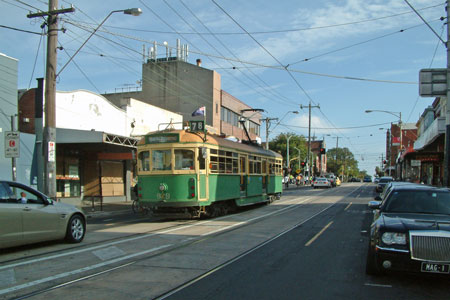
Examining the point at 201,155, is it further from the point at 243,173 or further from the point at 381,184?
the point at 381,184

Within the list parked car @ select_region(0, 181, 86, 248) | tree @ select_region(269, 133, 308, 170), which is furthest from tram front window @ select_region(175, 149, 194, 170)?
tree @ select_region(269, 133, 308, 170)

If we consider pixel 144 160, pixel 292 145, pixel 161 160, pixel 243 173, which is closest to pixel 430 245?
pixel 161 160

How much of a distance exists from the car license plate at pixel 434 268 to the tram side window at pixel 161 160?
389 inches

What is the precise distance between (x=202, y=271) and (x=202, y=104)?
115 feet

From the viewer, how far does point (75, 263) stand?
7.67 metres

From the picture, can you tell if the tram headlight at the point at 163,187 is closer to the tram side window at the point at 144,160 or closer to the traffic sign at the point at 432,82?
the tram side window at the point at 144,160

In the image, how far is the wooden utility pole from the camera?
14617 mm

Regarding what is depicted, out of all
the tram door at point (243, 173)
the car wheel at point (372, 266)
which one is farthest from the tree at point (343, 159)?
the car wheel at point (372, 266)

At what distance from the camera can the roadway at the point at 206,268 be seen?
5.78m

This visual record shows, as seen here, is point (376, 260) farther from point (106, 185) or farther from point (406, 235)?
point (106, 185)

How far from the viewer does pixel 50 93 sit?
48.5 ft

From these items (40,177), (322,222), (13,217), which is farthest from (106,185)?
(13,217)

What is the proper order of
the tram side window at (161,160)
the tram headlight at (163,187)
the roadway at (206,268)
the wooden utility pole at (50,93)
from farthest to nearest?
the wooden utility pole at (50,93) < the tram side window at (161,160) < the tram headlight at (163,187) < the roadway at (206,268)

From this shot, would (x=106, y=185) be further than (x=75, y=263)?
Yes
